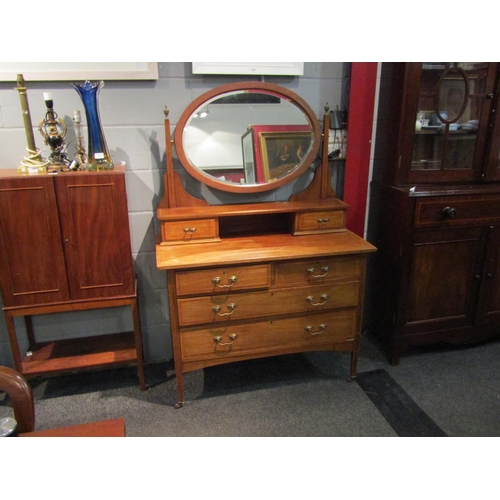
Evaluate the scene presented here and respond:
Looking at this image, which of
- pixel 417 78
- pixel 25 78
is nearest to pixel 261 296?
pixel 417 78

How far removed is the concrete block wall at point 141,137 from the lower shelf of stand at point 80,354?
84 mm

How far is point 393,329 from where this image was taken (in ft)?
7.11

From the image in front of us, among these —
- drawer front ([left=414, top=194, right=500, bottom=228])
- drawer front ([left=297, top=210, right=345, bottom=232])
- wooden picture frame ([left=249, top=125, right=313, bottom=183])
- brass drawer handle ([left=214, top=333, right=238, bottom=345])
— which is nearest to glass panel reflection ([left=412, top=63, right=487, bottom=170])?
drawer front ([left=414, top=194, right=500, bottom=228])

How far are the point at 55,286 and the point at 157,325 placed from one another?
0.68 m

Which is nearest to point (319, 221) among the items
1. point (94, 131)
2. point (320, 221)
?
point (320, 221)

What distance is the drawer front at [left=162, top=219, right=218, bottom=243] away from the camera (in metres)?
1.82

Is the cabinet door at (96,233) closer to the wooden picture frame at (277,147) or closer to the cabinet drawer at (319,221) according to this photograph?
the wooden picture frame at (277,147)

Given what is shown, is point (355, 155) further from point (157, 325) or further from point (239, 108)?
point (157, 325)

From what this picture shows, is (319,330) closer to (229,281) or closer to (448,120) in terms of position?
(229,281)

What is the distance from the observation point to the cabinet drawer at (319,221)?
1.98m

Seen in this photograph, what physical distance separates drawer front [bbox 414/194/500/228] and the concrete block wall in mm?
748

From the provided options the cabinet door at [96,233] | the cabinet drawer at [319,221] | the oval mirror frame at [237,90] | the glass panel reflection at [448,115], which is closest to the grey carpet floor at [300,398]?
the cabinet door at [96,233]

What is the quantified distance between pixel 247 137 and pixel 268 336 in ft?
3.35

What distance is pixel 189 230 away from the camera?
1845mm
